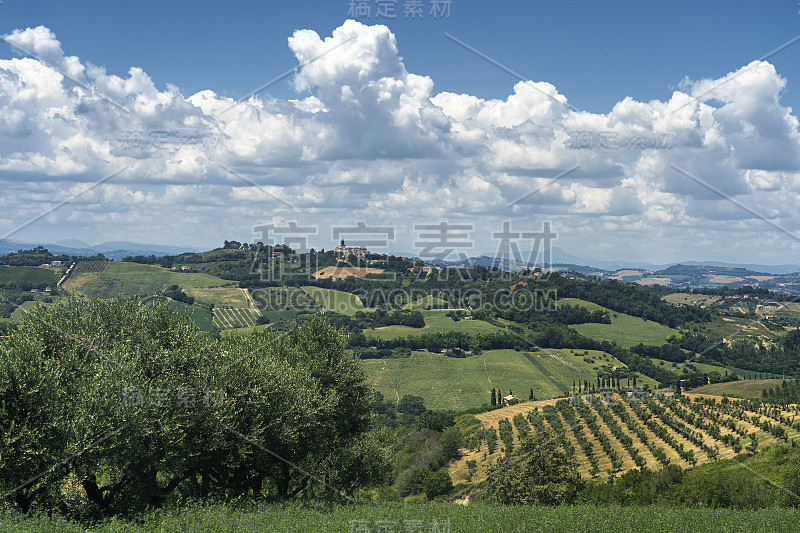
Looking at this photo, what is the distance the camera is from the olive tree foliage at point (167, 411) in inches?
822

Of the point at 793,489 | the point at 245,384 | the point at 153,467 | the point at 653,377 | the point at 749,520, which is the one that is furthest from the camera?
the point at 653,377

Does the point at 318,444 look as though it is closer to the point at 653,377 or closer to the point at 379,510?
the point at 379,510

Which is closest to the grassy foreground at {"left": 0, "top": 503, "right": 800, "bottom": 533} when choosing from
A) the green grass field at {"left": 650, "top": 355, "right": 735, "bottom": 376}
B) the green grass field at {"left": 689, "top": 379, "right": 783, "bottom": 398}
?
the green grass field at {"left": 689, "top": 379, "right": 783, "bottom": 398}

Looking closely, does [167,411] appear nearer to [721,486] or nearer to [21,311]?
[21,311]

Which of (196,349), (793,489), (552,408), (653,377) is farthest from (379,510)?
(653,377)

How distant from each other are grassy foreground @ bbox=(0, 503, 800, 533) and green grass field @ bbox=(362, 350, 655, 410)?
10914 cm

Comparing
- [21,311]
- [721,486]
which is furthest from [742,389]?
[21,311]

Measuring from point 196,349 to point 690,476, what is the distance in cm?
4059

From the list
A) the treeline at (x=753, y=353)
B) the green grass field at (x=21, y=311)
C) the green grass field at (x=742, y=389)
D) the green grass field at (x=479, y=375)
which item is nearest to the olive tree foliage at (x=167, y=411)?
the green grass field at (x=21, y=311)

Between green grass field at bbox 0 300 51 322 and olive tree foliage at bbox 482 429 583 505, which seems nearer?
green grass field at bbox 0 300 51 322

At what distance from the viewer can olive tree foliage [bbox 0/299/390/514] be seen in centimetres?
2088

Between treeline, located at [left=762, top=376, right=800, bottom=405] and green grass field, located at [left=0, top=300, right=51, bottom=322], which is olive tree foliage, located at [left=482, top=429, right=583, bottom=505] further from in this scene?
treeline, located at [left=762, top=376, right=800, bottom=405]

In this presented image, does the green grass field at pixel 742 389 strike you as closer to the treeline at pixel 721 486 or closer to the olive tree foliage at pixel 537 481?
the treeline at pixel 721 486

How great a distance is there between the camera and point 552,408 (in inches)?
3497
